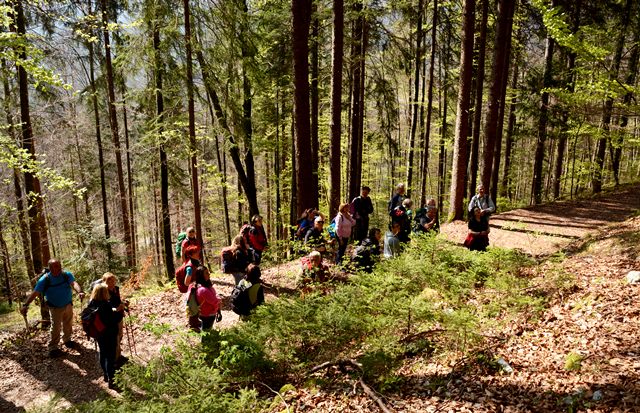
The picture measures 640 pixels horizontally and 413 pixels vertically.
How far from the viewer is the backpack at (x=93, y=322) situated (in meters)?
6.60

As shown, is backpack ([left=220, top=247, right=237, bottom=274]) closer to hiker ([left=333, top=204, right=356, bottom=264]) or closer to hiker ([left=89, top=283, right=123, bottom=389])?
hiker ([left=89, top=283, right=123, bottom=389])

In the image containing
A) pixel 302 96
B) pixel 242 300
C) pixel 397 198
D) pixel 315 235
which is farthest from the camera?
pixel 397 198

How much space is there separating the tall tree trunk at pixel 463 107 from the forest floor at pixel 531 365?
4.66 meters

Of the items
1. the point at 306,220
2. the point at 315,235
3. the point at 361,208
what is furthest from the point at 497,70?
the point at 315,235

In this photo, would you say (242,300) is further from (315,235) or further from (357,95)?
(357,95)

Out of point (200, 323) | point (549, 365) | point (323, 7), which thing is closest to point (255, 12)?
point (323, 7)

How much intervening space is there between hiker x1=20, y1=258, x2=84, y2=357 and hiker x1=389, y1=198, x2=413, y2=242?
725 centimetres

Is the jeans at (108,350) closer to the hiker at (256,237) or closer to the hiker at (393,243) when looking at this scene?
the hiker at (256,237)

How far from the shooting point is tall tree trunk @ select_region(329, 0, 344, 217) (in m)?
10.6

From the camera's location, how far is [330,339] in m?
5.97

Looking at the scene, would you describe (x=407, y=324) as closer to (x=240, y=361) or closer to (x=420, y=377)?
(x=420, y=377)

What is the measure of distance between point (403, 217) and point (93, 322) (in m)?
7.10

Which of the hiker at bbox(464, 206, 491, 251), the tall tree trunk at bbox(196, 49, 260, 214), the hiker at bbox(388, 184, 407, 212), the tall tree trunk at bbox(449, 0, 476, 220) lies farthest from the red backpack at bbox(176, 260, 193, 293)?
the tall tree trunk at bbox(449, 0, 476, 220)

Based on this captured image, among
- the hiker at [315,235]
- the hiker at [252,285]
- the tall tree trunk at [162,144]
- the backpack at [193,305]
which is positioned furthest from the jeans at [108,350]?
the tall tree trunk at [162,144]
